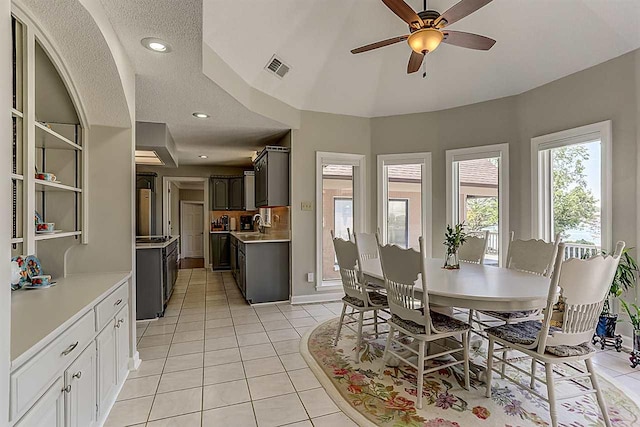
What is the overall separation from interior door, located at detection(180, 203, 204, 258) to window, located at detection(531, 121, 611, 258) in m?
9.36

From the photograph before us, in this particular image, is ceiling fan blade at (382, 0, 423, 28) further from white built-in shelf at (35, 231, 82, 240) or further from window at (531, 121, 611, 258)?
white built-in shelf at (35, 231, 82, 240)

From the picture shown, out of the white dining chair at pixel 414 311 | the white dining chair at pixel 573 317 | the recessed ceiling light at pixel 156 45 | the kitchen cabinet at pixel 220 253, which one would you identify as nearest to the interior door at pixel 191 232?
the kitchen cabinet at pixel 220 253

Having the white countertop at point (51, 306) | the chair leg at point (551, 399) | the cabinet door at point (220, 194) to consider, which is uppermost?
the cabinet door at point (220, 194)

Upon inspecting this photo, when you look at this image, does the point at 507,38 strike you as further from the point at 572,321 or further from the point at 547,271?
the point at 572,321

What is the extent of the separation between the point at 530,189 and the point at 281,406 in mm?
3681

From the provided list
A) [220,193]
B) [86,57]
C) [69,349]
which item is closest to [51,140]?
[86,57]

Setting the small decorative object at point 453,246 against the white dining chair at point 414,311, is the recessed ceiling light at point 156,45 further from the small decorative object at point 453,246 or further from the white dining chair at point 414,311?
the small decorative object at point 453,246

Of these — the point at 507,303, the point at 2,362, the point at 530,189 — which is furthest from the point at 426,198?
the point at 2,362

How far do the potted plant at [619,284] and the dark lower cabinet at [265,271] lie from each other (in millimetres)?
3622

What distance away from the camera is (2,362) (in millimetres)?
1046

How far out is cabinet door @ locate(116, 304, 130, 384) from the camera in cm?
233

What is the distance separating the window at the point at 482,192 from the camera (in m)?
4.29

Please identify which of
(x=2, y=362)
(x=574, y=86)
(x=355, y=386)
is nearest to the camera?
(x=2, y=362)

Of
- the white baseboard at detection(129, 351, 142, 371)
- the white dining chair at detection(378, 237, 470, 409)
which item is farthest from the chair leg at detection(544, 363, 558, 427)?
the white baseboard at detection(129, 351, 142, 371)
